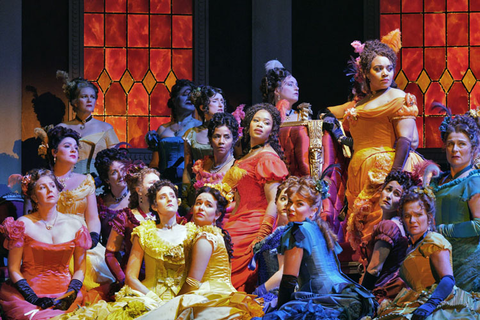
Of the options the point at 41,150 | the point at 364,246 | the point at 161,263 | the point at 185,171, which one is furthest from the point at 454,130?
the point at 41,150

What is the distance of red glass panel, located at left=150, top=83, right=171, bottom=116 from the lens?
10.7 metres

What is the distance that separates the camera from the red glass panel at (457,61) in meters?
10.5

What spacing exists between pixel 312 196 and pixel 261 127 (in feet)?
5.17

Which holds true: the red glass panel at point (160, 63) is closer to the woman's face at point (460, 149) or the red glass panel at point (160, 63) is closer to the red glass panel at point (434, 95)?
the red glass panel at point (434, 95)

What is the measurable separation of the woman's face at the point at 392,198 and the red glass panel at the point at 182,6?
163 inches

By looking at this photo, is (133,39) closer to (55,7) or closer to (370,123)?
(55,7)

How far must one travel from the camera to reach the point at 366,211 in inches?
308

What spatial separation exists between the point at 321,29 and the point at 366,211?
3112 millimetres

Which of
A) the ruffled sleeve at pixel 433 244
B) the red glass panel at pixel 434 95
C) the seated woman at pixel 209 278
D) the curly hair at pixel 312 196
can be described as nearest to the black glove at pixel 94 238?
the seated woman at pixel 209 278

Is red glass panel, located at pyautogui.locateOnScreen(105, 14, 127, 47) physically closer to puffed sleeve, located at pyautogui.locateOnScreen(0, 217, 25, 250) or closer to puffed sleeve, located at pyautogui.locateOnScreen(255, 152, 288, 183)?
puffed sleeve, located at pyautogui.locateOnScreen(255, 152, 288, 183)

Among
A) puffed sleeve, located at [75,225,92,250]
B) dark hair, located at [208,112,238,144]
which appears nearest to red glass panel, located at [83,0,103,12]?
dark hair, located at [208,112,238,144]

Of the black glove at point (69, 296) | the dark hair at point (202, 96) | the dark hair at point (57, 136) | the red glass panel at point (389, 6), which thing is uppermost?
the red glass panel at point (389, 6)

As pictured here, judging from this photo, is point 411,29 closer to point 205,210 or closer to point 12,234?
point 205,210

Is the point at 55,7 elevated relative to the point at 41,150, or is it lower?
elevated
